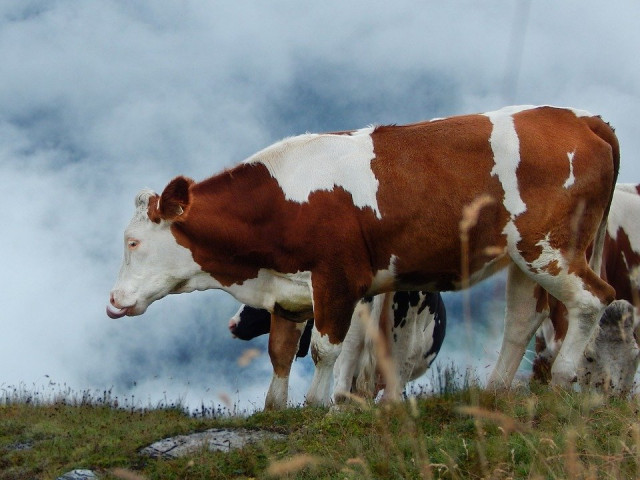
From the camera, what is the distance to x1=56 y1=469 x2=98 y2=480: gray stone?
30.5 feet

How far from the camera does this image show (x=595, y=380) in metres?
12.2

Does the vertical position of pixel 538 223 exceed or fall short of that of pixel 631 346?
it exceeds it

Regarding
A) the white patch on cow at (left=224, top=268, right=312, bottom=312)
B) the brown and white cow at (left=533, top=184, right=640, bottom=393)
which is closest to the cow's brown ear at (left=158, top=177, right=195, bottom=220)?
the white patch on cow at (left=224, top=268, right=312, bottom=312)

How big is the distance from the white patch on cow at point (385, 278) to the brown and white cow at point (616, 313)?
87.8 inches

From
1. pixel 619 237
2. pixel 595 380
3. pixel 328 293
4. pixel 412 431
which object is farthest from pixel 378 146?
pixel 619 237

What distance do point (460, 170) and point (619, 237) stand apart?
5.14 meters

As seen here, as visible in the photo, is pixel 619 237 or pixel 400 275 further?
pixel 619 237

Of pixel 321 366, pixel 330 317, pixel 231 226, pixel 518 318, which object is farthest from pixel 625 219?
pixel 231 226

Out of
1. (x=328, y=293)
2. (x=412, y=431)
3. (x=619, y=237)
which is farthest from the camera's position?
(x=619, y=237)

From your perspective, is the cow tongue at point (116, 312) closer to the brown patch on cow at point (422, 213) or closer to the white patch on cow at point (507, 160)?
the brown patch on cow at point (422, 213)

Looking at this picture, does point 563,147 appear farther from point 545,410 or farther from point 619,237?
point 619,237

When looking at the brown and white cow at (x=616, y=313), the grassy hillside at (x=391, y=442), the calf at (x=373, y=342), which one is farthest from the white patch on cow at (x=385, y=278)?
the brown and white cow at (x=616, y=313)

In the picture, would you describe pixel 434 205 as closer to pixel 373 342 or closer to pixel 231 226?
pixel 231 226

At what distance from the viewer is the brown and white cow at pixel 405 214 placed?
1043cm
